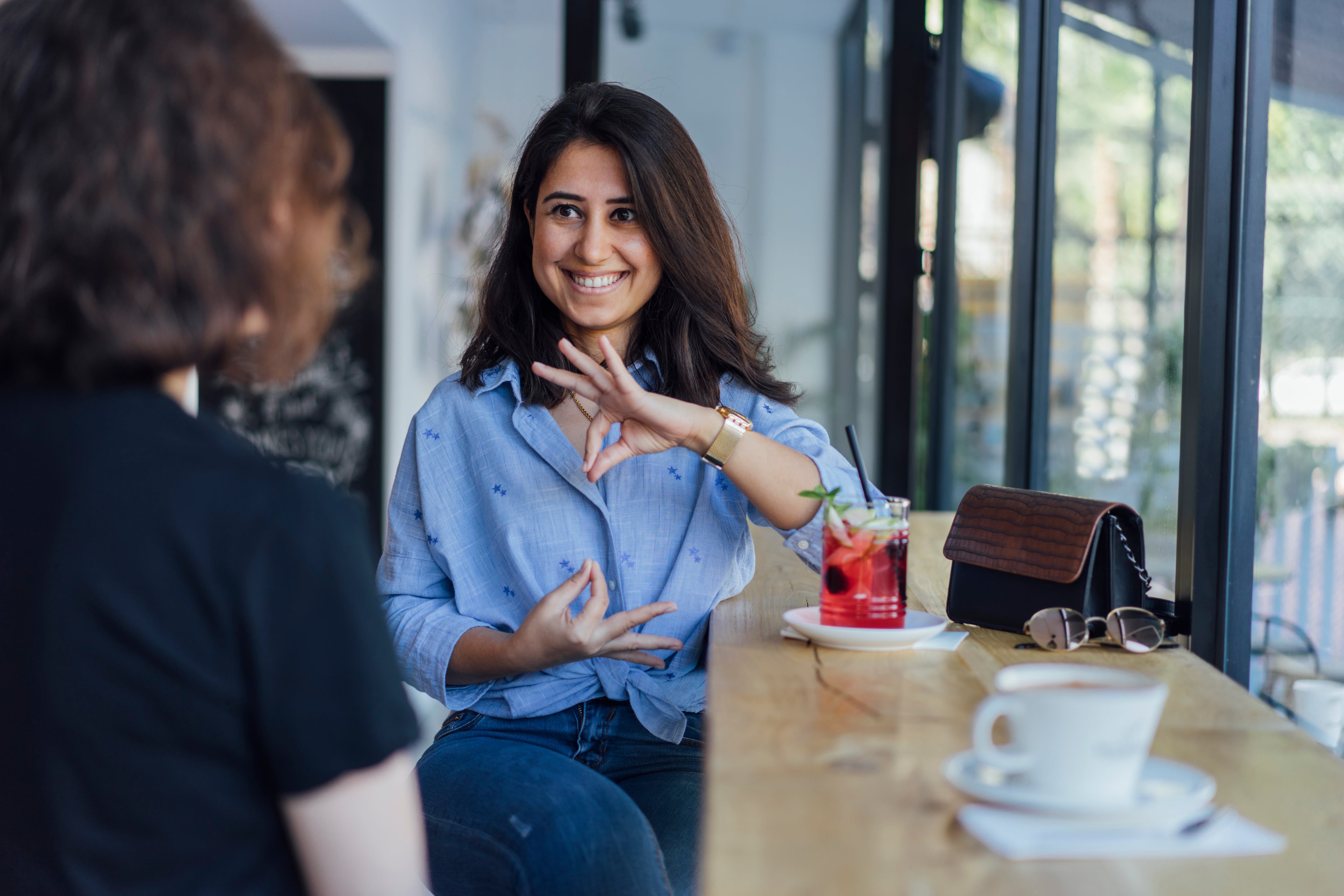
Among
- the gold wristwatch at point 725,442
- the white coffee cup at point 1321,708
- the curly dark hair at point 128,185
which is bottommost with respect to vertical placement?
the white coffee cup at point 1321,708

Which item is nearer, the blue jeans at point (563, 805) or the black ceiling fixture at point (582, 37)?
the blue jeans at point (563, 805)

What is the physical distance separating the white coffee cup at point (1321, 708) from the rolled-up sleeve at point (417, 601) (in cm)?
94

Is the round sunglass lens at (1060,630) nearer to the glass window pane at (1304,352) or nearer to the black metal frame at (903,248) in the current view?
the glass window pane at (1304,352)

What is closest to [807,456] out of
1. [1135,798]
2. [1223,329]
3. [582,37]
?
[1223,329]

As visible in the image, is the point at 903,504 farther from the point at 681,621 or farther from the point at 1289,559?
the point at 1289,559

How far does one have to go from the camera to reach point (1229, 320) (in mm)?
1275

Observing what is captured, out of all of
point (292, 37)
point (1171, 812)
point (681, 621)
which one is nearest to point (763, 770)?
point (1171, 812)

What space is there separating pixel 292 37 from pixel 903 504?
337 cm

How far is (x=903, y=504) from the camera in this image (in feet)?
3.73

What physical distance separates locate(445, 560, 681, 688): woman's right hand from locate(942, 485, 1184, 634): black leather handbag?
1.09 ft

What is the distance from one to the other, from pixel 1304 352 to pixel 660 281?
0.80 meters

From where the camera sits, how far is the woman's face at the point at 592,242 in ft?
4.91

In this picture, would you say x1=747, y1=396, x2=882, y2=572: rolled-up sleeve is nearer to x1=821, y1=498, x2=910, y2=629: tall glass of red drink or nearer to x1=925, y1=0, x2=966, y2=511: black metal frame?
x1=821, y1=498, x2=910, y2=629: tall glass of red drink

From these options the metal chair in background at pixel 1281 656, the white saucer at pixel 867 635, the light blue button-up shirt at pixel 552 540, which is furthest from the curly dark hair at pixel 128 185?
the metal chair in background at pixel 1281 656
